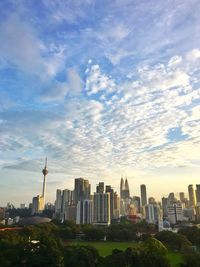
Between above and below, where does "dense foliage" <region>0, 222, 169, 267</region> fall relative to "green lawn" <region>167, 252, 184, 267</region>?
above

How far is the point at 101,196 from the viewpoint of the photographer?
146 meters

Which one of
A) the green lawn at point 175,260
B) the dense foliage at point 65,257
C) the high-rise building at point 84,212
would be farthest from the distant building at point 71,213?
the dense foliage at point 65,257

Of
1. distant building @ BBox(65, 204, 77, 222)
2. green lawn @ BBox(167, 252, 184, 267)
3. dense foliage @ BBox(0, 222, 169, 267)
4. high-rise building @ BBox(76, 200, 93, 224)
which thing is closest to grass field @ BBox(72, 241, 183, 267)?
green lawn @ BBox(167, 252, 184, 267)

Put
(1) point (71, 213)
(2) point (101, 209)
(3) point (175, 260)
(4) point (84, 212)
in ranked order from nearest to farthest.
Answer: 1. (3) point (175, 260)
2. (4) point (84, 212)
3. (2) point (101, 209)
4. (1) point (71, 213)

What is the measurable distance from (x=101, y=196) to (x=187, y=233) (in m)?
82.1

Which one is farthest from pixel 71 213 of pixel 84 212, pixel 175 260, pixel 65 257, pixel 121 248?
pixel 65 257

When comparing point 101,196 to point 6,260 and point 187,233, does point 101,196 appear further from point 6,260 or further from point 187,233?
point 6,260

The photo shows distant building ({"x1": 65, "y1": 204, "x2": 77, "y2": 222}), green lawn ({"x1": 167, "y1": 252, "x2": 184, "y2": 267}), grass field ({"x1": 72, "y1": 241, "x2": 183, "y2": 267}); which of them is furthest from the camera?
distant building ({"x1": 65, "y1": 204, "x2": 77, "y2": 222})

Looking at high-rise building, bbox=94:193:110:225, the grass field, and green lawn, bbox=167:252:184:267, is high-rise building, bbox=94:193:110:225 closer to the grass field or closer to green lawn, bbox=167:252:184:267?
the grass field

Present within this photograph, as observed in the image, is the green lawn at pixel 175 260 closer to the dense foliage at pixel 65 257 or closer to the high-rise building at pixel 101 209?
the dense foliage at pixel 65 257

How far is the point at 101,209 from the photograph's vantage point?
14412cm

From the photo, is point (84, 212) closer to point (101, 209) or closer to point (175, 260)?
point (101, 209)

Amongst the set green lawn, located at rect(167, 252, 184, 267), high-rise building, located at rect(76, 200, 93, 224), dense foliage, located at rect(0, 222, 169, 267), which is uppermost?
high-rise building, located at rect(76, 200, 93, 224)

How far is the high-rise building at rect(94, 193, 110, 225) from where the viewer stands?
467ft
